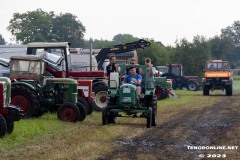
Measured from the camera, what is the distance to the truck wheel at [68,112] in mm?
16859

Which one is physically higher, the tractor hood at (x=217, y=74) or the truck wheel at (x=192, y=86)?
the tractor hood at (x=217, y=74)

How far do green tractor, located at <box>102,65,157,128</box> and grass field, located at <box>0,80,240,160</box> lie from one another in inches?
13.5

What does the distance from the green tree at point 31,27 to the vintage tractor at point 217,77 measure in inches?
2260

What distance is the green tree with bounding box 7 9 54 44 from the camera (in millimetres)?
94500

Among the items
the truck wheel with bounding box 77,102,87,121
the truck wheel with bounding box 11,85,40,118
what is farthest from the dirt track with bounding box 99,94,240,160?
the truck wheel with bounding box 11,85,40,118

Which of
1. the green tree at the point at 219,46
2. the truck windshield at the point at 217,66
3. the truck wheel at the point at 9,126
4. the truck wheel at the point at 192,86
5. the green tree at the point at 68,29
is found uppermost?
the green tree at the point at 68,29

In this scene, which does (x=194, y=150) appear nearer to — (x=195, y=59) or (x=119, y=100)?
(x=119, y=100)

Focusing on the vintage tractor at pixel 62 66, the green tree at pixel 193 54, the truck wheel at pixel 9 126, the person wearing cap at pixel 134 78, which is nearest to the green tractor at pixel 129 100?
the person wearing cap at pixel 134 78

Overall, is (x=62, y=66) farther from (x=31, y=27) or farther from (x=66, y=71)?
(x=31, y=27)

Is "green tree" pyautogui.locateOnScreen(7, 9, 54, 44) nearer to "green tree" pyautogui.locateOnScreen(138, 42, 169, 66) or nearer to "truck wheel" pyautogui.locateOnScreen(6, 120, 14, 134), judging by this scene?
"green tree" pyautogui.locateOnScreen(138, 42, 169, 66)

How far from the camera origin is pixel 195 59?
213ft

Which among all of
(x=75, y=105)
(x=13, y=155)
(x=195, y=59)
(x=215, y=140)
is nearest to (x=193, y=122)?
(x=75, y=105)

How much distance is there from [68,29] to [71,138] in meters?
88.2

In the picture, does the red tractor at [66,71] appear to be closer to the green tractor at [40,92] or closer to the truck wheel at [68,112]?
the green tractor at [40,92]
